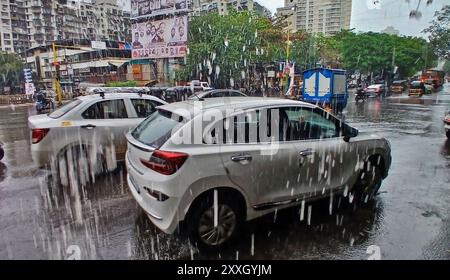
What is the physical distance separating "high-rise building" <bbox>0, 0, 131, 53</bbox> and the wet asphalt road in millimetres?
95006

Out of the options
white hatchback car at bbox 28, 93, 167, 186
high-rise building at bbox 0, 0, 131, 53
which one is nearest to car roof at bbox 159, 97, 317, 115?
white hatchback car at bbox 28, 93, 167, 186

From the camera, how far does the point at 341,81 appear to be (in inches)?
783

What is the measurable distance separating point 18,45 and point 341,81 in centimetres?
10913

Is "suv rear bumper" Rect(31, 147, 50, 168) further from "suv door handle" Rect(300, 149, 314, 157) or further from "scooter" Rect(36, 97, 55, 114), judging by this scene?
"scooter" Rect(36, 97, 55, 114)

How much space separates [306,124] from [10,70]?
6602cm

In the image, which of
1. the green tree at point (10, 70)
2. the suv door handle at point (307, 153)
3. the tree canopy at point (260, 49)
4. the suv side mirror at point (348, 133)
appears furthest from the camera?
the green tree at point (10, 70)

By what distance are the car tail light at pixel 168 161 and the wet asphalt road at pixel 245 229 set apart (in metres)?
0.91

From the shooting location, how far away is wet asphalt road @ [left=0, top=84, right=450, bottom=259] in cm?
358

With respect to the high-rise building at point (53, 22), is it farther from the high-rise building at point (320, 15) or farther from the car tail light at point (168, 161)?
the car tail light at point (168, 161)

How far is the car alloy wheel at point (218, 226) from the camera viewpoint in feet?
11.5

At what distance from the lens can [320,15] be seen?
134ft

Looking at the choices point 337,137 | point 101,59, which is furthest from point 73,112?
point 101,59

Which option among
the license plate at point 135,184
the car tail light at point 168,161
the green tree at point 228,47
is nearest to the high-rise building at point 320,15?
the green tree at point 228,47

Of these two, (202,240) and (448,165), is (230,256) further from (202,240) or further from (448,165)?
(448,165)
